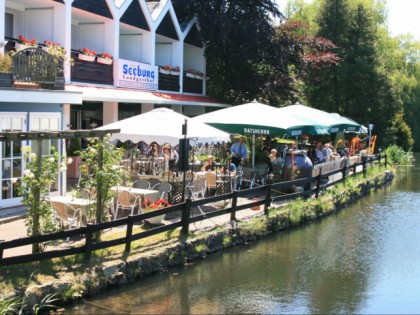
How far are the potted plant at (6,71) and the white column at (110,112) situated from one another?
8793 mm

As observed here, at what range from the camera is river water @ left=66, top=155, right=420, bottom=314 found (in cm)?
859

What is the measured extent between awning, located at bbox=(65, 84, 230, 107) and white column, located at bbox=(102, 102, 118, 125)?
0.78m

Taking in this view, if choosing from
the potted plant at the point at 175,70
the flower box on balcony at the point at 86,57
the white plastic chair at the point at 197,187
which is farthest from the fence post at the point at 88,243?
the potted plant at the point at 175,70

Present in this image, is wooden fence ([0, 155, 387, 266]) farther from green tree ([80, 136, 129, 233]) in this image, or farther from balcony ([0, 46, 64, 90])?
balcony ([0, 46, 64, 90])

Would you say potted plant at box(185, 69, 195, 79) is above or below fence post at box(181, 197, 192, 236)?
above

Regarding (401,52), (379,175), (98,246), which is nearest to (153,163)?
(98,246)

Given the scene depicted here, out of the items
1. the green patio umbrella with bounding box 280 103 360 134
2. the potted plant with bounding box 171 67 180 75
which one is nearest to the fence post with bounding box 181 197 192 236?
the green patio umbrella with bounding box 280 103 360 134

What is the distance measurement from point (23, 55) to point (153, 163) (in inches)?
261

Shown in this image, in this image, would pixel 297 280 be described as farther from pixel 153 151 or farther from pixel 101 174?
pixel 153 151

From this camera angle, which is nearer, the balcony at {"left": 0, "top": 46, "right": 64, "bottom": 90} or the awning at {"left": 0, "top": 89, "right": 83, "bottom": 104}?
the awning at {"left": 0, "top": 89, "right": 83, "bottom": 104}

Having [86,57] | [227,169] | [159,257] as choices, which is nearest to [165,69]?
[86,57]

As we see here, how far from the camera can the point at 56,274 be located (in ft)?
27.7

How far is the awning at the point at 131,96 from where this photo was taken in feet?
57.7

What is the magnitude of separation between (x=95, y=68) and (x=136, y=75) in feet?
8.33
